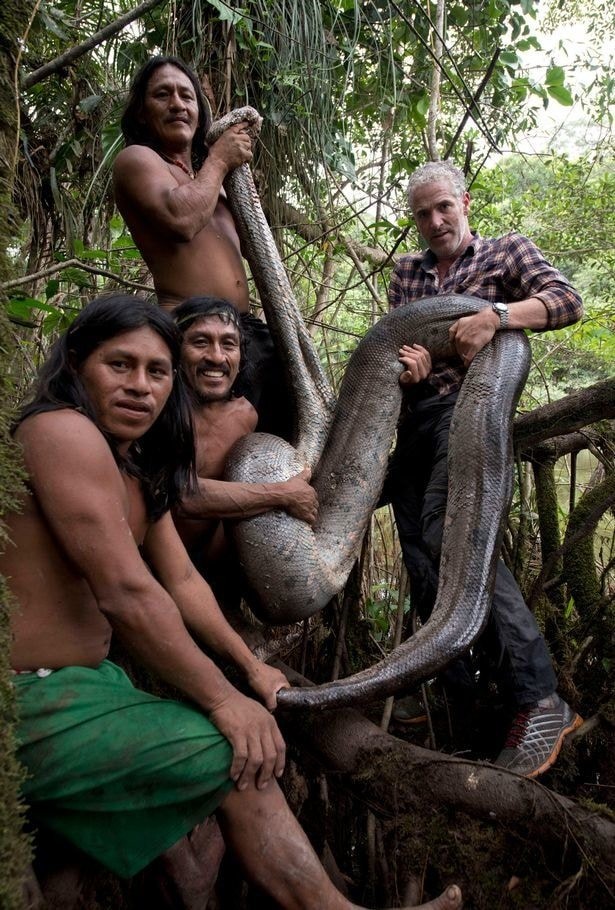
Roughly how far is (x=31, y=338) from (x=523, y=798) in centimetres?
435

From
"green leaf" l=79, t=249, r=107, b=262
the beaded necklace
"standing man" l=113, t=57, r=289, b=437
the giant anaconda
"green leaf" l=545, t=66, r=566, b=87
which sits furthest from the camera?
"green leaf" l=545, t=66, r=566, b=87

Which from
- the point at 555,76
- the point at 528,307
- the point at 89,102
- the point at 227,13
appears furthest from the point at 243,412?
the point at 555,76

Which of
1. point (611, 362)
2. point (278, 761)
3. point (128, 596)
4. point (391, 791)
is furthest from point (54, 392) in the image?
point (611, 362)

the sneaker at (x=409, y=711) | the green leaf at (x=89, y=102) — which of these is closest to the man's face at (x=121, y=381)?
Answer: the sneaker at (x=409, y=711)

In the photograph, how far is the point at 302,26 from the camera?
4.20 metres

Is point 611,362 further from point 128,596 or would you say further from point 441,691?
point 128,596

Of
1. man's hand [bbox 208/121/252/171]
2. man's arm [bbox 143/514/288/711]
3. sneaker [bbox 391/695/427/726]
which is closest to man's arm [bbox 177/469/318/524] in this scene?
man's arm [bbox 143/514/288/711]

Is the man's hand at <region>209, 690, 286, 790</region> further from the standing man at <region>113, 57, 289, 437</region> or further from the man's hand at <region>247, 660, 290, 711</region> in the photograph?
the standing man at <region>113, 57, 289, 437</region>

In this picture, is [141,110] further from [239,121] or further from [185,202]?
[185,202]

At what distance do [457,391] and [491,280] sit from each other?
0.57m

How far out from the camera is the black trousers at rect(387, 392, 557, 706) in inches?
109

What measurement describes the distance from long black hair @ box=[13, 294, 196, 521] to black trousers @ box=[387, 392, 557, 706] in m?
1.19

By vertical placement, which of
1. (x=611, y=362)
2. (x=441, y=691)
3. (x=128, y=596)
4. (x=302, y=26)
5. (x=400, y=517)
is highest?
(x=302, y=26)

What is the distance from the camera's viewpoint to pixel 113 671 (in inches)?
84.4
